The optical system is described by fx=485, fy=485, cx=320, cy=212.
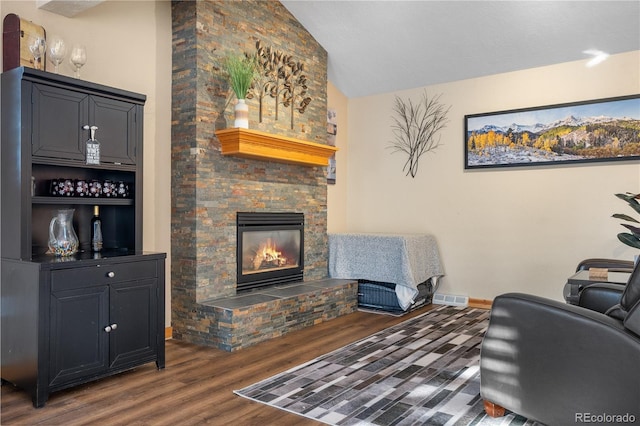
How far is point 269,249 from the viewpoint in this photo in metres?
4.46

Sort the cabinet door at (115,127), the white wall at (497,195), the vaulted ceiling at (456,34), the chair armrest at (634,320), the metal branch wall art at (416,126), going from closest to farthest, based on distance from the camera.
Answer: the chair armrest at (634,320) → the cabinet door at (115,127) → the vaulted ceiling at (456,34) → the white wall at (497,195) → the metal branch wall art at (416,126)

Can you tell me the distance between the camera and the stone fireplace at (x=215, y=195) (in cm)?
369

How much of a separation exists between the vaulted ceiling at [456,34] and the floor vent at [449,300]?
2.33m

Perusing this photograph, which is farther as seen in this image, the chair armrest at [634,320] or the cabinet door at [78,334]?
the cabinet door at [78,334]

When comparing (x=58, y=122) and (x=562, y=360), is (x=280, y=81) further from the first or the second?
(x=562, y=360)

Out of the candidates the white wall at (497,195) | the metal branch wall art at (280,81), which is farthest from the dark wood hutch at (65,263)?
the white wall at (497,195)

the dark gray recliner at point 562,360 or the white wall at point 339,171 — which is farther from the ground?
the white wall at point 339,171

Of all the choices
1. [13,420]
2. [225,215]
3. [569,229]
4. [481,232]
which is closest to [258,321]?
[225,215]

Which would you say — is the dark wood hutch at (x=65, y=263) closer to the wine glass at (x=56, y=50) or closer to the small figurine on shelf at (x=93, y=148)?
the small figurine on shelf at (x=93, y=148)

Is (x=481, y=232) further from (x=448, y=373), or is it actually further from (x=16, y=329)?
(x=16, y=329)

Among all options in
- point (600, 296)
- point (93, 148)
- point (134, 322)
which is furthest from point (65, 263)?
point (600, 296)

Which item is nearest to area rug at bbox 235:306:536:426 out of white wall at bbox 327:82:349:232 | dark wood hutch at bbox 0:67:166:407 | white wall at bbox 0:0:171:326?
dark wood hutch at bbox 0:67:166:407

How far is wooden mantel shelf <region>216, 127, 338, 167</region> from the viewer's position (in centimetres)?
380

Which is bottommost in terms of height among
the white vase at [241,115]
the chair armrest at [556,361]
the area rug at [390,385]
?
the area rug at [390,385]
